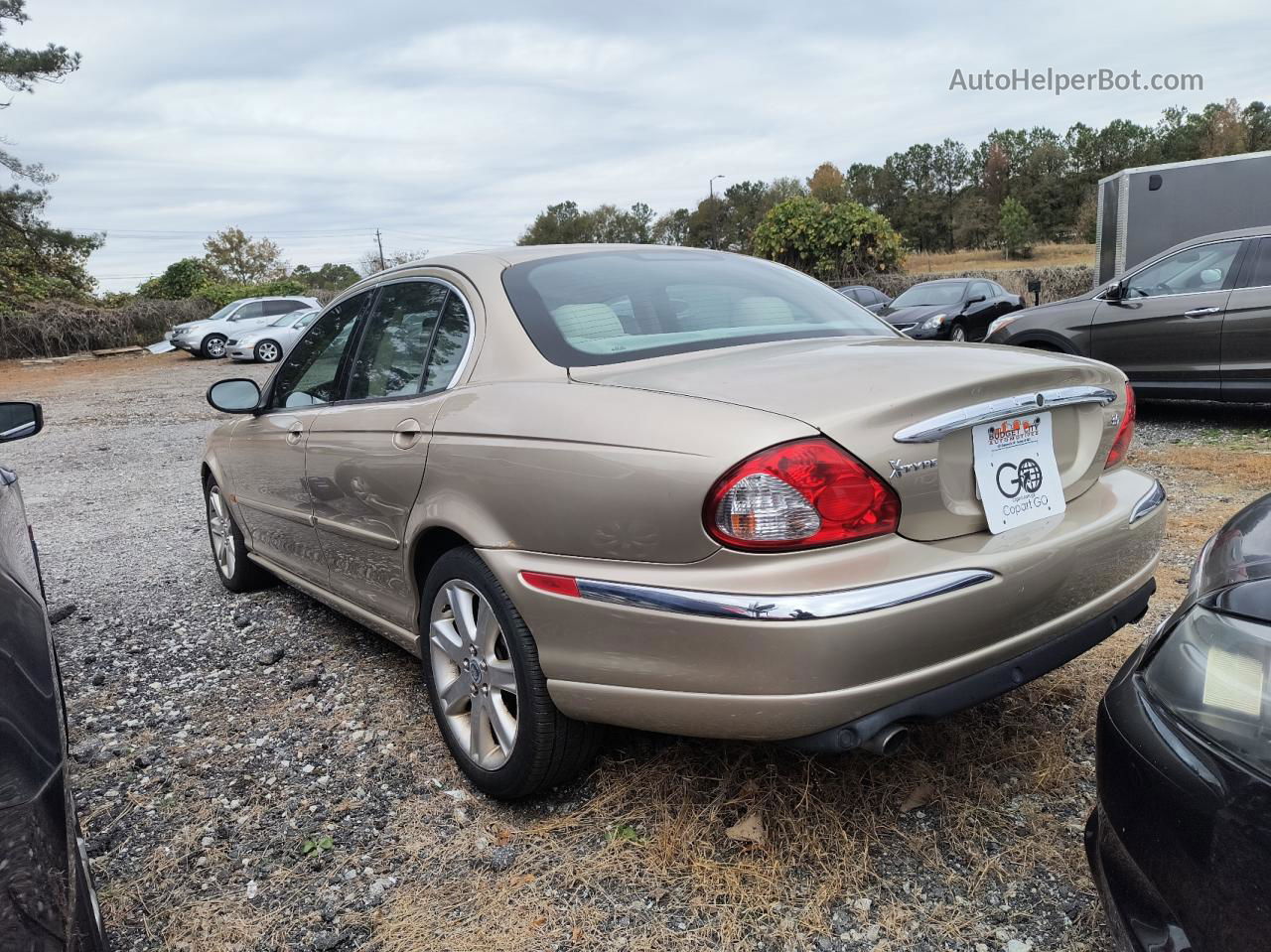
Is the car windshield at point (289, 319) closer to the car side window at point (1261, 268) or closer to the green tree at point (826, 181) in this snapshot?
the car side window at point (1261, 268)

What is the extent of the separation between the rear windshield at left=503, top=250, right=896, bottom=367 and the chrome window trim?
691 millimetres

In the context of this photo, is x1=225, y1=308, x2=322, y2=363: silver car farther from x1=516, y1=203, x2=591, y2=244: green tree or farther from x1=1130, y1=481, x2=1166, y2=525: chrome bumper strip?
x1=516, y1=203, x2=591, y2=244: green tree

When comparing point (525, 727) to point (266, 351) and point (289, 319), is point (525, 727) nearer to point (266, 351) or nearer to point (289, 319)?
point (266, 351)

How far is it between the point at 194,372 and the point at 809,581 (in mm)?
20635

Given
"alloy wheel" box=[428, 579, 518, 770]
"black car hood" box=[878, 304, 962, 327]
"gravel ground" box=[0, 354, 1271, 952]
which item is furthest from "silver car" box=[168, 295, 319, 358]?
"alloy wheel" box=[428, 579, 518, 770]

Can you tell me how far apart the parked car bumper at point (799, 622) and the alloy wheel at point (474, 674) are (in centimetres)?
24

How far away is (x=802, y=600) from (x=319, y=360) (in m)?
2.46

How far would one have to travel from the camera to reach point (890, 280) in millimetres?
27219

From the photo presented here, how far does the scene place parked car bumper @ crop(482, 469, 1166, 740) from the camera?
5.67 feet

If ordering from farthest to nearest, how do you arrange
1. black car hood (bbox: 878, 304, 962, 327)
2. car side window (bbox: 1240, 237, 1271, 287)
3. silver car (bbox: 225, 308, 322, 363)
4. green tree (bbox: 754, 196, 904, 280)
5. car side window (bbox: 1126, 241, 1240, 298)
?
green tree (bbox: 754, 196, 904, 280), silver car (bbox: 225, 308, 322, 363), black car hood (bbox: 878, 304, 962, 327), car side window (bbox: 1126, 241, 1240, 298), car side window (bbox: 1240, 237, 1271, 287)

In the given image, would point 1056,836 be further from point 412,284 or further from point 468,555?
point 412,284

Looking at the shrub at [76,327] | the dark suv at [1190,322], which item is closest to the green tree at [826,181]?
the shrub at [76,327]

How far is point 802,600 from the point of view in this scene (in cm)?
172

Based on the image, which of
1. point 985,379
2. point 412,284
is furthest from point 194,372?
point 985,379
